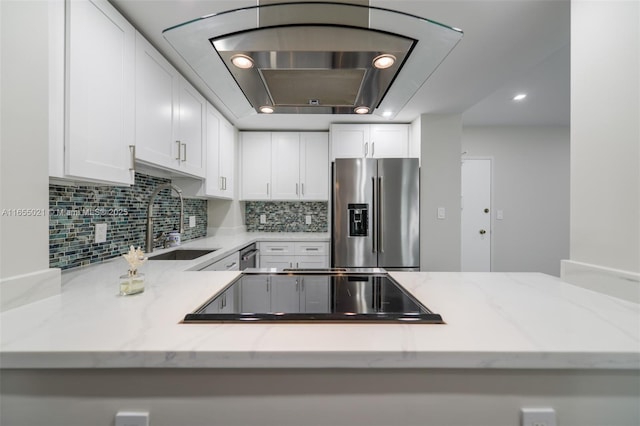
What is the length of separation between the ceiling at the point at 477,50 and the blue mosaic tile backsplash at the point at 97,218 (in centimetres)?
98

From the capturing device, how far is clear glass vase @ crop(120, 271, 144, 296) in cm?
91

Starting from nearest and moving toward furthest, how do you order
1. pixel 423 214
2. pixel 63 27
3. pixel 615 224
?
pixel 615 224 < pixel 63 27 < pixel 423 214

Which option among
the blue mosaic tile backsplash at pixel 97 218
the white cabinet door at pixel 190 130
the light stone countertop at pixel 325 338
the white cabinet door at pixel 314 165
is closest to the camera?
the light stone countertop at pixel 325 338

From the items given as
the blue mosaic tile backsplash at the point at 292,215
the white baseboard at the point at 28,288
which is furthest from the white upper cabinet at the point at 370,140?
the white baseboard at the point at 28,288

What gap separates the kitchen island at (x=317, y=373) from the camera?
0.57 m

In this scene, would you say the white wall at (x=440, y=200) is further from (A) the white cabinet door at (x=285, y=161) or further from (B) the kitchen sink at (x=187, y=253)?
(B) the kitchen sink at (x=187, y=253)

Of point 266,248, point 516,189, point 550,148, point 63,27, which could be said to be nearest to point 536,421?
point 63,27

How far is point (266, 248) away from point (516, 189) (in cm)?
381

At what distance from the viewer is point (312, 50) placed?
2.74 feet

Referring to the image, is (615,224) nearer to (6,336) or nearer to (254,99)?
(254,99)

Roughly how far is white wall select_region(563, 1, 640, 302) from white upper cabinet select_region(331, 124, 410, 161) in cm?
203

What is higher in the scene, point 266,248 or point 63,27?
point 63,27

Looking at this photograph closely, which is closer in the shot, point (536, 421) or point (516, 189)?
point (536, 421)

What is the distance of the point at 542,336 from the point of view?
2.05 ft
